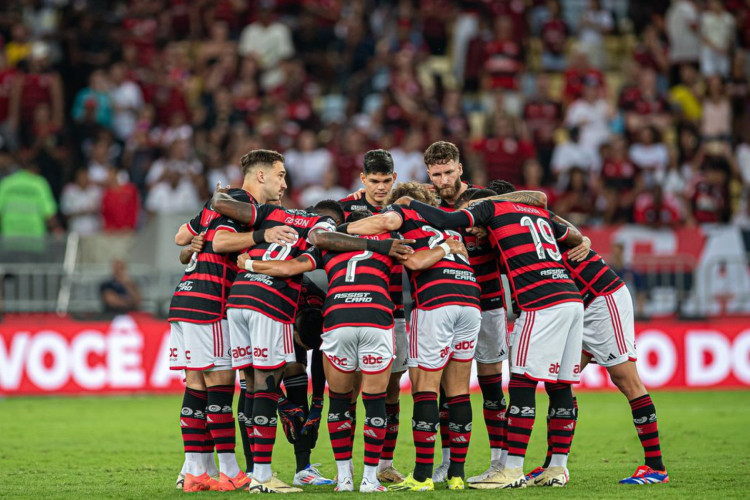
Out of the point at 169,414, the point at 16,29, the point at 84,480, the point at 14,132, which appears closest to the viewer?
the point at 84,480

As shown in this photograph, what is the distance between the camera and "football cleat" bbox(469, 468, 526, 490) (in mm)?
8523

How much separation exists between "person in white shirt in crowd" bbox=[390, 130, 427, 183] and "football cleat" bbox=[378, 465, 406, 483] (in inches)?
398

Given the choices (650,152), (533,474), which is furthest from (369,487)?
(650,152)

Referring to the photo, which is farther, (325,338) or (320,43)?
(320,43)

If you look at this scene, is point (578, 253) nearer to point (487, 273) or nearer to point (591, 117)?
point (487, 273)

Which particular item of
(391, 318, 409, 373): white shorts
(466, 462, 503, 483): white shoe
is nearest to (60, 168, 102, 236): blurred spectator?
(391, 318, 409, 373): white shorts

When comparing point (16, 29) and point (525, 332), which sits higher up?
point (16, 29)

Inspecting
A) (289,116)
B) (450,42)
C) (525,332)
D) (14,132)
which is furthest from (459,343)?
(450,42)

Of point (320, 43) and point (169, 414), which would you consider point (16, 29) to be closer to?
point (320, 43)

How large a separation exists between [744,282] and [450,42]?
9.37 metres

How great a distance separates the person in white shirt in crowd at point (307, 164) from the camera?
1925cm

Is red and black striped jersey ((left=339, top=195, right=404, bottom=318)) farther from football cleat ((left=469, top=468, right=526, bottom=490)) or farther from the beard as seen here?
football cleat ((left=469, top=468, right=526, bottom=490))

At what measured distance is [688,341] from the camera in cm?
1697

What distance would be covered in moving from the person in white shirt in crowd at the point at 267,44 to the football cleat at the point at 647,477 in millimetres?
14813
